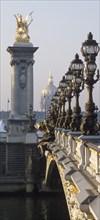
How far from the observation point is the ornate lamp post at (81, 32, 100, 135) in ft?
50.4

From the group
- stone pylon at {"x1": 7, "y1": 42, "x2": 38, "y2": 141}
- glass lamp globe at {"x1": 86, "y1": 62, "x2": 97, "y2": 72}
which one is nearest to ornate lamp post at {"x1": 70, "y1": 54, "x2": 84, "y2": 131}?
glass lamp globe at {"x1": 86, "y1": 62, "x2": 97, "y2": 72}

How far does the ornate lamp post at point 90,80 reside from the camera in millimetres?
15375

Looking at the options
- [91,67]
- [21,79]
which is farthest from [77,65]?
[21,79]

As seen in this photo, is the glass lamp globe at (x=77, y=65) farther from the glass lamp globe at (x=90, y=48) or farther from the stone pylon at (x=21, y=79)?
the stone pylon at (x=21, y=79)

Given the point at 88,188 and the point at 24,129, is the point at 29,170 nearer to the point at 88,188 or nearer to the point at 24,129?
the point at 24,129

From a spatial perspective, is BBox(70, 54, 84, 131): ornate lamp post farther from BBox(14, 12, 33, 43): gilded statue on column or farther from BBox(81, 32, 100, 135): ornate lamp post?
BBox(14, 12, 33, 43): gilded statue on column

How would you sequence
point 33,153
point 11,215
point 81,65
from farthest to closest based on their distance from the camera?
point 33,153, point 11,215, point 81,65

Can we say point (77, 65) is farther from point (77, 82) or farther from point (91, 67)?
point (91, 67)

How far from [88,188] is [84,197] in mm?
861

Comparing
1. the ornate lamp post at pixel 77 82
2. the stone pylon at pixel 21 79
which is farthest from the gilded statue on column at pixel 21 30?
the ornate lamp post at pixel 77 82

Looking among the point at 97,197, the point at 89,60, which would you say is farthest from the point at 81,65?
the point at 97,197

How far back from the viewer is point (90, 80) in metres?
15.5

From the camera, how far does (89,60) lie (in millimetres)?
15625

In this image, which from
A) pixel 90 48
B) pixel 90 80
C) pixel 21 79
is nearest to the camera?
pixel 90 48
